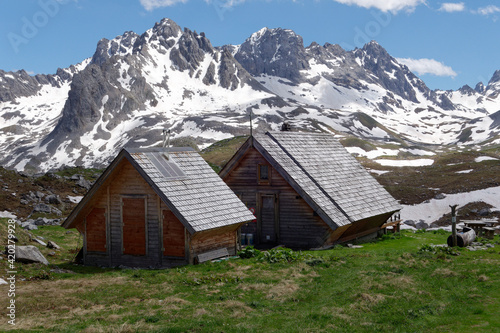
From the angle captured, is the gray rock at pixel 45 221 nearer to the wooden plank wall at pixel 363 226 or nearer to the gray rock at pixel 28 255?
the gray rock at pixel 28 255

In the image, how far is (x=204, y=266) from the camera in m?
22.0

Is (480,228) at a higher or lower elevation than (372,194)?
lower

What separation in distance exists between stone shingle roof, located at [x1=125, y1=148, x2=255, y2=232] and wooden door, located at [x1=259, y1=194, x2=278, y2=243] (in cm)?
485

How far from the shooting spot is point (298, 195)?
29.0 meters

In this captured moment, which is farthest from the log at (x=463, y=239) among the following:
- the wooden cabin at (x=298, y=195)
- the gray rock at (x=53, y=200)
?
the gray rock at (x=53, y=200)

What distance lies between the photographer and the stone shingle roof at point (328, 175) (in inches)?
1130

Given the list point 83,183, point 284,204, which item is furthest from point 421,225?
point 83,183

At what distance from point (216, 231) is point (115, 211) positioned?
4785 mm

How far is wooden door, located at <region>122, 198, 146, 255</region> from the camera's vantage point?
23.5 m

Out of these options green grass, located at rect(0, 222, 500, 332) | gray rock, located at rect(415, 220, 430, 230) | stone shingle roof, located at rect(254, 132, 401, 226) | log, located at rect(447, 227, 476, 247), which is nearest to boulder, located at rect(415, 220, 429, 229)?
gray rock, located at rect(415, 220, 430, 230)

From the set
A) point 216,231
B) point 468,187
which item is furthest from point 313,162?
point 468,187

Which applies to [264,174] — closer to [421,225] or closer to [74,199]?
[421,225]

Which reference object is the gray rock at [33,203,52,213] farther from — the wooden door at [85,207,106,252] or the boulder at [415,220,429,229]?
the boulder at [415,220,429,229]

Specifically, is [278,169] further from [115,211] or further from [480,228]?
[480,228]
